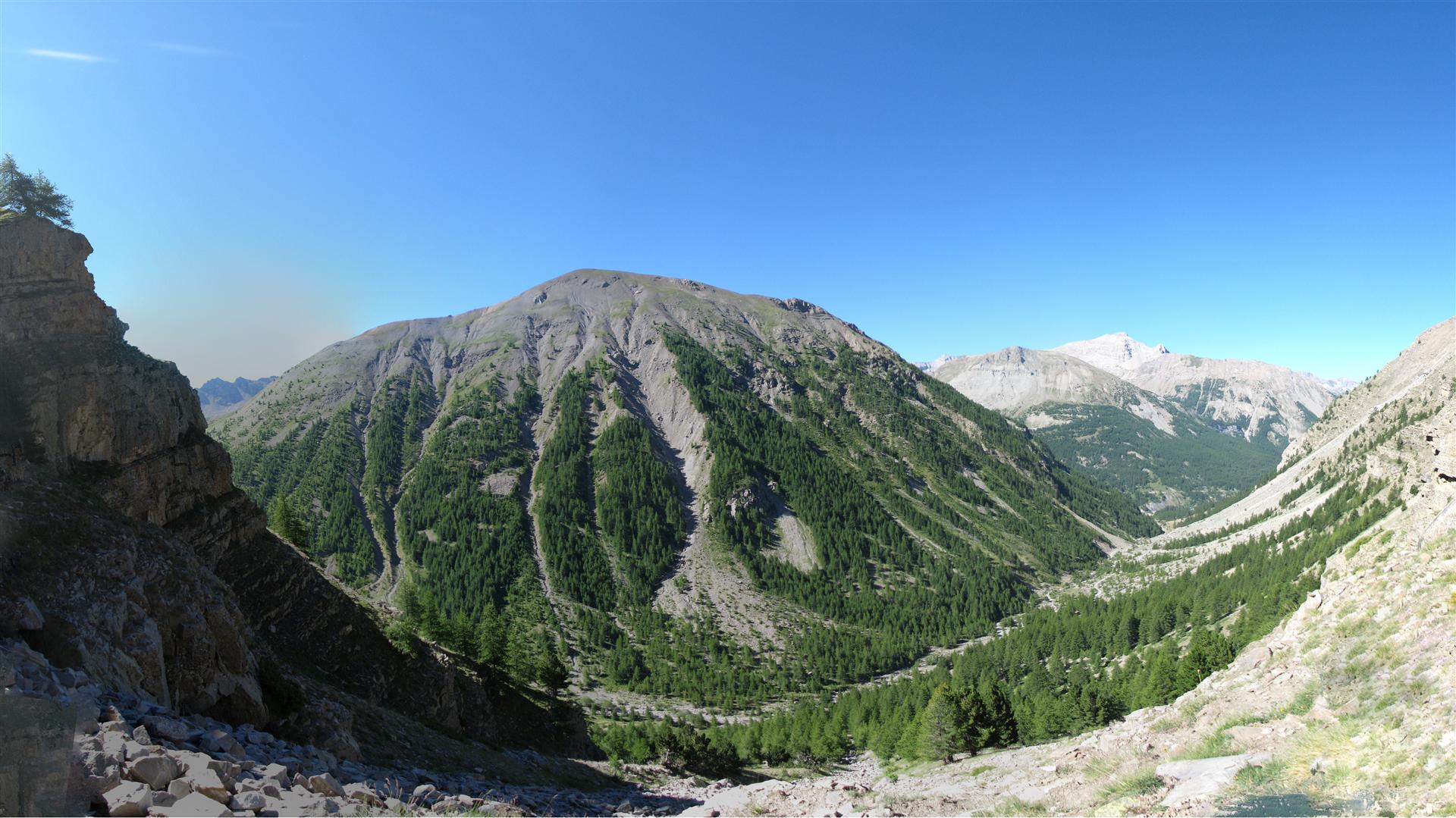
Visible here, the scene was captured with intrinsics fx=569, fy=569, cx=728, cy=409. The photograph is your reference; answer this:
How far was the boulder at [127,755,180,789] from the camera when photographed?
9.71 meters

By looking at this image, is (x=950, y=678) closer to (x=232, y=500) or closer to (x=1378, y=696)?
(x=1378, y=696)

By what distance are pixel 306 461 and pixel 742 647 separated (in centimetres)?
14183

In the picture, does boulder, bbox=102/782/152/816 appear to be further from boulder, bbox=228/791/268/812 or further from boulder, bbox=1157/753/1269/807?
boulder, bbox=1157/753/1269/807

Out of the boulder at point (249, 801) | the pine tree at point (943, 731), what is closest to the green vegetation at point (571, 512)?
the pine tree at point (943, 731)

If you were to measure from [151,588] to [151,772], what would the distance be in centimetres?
1530

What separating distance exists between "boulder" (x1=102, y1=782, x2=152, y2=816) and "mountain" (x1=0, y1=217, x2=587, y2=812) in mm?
409

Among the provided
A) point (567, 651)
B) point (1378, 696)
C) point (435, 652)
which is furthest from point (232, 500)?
point (567, 651)

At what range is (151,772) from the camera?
979 centimetres

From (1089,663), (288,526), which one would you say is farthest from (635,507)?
(1089,663)

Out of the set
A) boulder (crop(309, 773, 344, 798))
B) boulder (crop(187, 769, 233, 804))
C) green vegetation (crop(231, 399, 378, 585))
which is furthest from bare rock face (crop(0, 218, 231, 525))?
green vegetation (crop(231, 399, 378, 585))

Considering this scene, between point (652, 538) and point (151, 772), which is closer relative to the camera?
point (151, 772)

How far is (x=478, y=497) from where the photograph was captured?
151125mm

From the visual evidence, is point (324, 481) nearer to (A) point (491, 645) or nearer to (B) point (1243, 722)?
(A) point (491, 645)

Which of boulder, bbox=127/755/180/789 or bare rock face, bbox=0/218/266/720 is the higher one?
bare rock face, bbox=0/218/266/720
